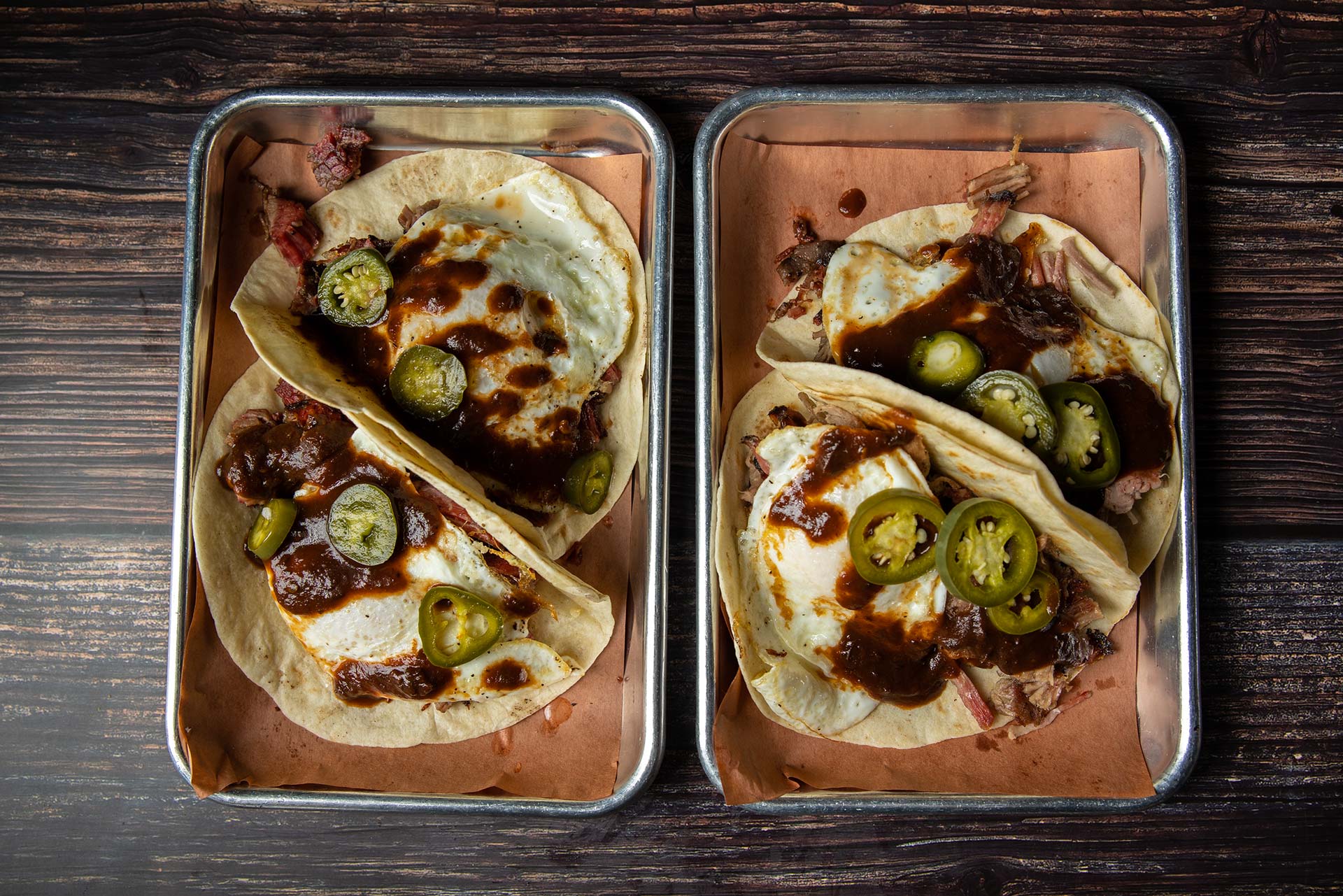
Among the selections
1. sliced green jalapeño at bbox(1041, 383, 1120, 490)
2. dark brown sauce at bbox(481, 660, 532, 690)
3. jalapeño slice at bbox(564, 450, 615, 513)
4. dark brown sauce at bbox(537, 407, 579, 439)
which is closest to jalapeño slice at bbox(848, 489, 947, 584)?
sliced green jalapeño at bbox(1041, 383, 1120, 490)

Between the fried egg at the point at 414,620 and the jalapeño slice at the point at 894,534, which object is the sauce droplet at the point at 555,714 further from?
the jalapeño slice at the point at 894,534

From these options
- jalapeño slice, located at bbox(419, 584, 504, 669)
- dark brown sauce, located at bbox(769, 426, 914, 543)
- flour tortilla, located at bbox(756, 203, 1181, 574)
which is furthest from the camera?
flour tortilla, located at bbox(756, 203, 1181, 574)

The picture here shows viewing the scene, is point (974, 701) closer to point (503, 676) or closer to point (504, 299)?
point (503, 676)

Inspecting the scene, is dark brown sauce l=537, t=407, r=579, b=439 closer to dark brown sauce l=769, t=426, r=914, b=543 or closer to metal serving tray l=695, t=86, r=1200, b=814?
metal serving tray l=695, t=86, r=1200, b=814

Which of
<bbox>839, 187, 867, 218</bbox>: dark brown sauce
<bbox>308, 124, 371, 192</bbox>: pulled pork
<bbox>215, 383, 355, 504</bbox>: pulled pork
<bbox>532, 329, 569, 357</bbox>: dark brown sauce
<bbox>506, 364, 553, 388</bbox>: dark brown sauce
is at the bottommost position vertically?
<bbox>215, 383, 355, 504</bbox>: pulled pork

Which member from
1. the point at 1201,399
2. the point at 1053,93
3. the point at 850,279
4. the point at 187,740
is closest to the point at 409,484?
the point at 187,740

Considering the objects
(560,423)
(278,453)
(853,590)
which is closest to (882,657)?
(853,590)

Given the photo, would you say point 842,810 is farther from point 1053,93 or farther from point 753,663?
point 1053,93
